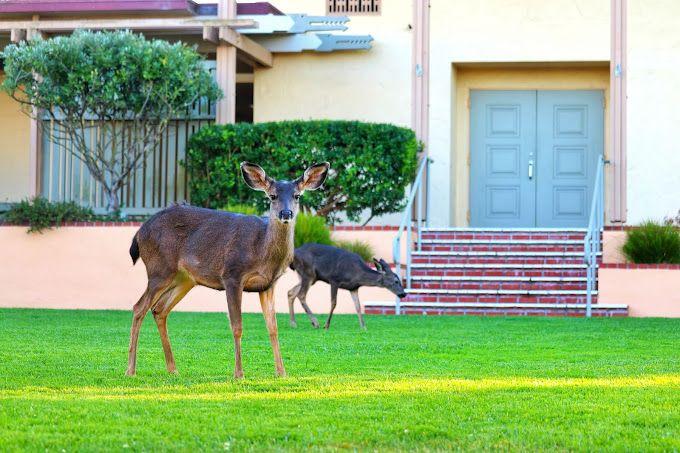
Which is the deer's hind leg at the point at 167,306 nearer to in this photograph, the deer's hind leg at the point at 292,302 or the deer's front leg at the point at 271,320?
the deer's front leg at the point at 271,320

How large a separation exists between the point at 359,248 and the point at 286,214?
1009 cm

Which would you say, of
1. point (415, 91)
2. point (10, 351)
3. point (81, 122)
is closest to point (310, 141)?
point (415, 91)

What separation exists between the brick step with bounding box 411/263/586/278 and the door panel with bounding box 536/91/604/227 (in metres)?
3.51

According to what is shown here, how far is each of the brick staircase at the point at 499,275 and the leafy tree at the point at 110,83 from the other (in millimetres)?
4636

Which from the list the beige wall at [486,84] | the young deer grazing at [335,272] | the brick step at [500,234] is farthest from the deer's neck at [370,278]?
the beige wall at [486,84]

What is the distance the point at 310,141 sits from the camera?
778 inches

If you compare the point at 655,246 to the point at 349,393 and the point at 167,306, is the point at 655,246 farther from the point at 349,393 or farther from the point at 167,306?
the point at 349,393

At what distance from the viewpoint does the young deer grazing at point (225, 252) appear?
9008mm

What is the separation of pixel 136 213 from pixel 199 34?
3283 mm

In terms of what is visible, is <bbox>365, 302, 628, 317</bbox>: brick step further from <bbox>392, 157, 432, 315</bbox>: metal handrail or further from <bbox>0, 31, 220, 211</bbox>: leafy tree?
<bbox>0, 31, 220, 211</bbox>: leafy tree

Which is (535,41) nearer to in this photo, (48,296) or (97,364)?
(48,296)

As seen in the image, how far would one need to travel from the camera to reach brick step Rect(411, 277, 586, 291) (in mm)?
18016

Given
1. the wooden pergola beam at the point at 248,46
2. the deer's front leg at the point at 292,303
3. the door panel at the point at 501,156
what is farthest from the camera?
the door panel at the point at 501,156

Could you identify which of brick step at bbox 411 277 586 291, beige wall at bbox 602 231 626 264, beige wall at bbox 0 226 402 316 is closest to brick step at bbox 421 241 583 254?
beige wall at bbox 602 231 626 264
